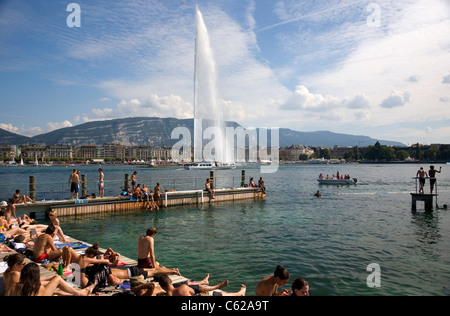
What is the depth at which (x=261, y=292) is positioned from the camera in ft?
25.3

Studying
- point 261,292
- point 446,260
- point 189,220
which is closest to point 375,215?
point 446,260

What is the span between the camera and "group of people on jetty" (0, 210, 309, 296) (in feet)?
A: 20.9

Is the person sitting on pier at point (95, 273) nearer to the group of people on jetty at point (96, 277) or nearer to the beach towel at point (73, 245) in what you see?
the group of people on jetty at point (96, 277)

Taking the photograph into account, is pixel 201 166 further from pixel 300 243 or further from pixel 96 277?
pixel 96 277

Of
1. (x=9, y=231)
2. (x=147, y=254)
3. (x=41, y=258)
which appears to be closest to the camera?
(x=147, y=254)

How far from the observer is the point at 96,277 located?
804 centimetres

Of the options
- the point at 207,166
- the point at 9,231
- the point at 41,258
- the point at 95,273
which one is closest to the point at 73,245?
the point at 41,258

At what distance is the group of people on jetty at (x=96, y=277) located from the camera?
251 inches

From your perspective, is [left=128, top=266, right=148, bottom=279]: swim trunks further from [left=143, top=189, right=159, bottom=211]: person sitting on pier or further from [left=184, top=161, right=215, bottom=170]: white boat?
[left=184, top=161, right=215, bottom=170]: white boat

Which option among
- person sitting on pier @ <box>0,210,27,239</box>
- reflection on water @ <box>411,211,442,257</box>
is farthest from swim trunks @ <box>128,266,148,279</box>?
reflection on water @ <box>411,211,442,257</box>

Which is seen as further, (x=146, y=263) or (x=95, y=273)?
(x=146, y=263)

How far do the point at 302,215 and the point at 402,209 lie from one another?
975 centimetres

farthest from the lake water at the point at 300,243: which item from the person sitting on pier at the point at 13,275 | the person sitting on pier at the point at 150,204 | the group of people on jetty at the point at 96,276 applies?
the person sitting on pier at the point at 13,275

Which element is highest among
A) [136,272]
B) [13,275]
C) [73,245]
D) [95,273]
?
[13,275]
